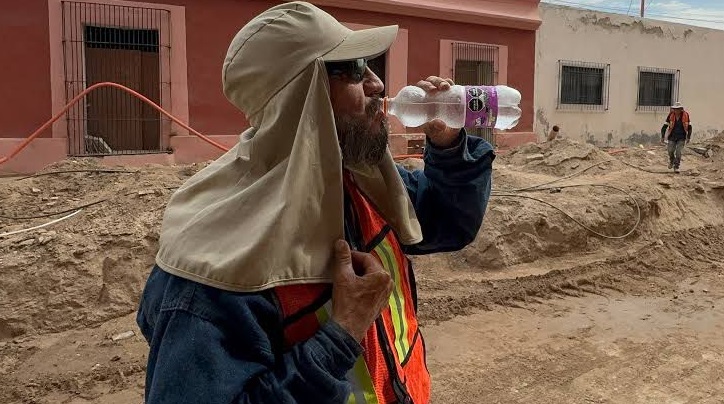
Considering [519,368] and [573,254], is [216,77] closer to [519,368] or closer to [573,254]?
[573,254]

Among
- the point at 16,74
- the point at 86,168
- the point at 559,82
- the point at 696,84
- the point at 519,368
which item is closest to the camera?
the point at 519,368

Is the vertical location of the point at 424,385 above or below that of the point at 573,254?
above

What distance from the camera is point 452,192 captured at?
204 centimetres

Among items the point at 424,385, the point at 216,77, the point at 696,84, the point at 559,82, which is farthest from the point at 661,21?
the point at 424,385

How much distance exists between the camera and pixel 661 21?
19.5 meters

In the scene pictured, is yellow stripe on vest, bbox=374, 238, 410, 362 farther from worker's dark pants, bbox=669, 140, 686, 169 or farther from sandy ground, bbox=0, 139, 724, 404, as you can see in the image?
worker's dark pants, bbox=669, 140, 686, 169

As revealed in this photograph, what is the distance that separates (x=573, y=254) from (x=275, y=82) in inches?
272

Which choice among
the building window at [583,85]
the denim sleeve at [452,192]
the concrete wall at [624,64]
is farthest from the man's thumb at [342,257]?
the building window at [583,85]

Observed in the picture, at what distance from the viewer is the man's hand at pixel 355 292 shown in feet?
4.75

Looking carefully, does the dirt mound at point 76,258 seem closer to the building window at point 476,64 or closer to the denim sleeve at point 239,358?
the denim sleeve at point 239,358

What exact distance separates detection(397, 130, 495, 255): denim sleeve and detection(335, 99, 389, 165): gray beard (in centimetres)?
32

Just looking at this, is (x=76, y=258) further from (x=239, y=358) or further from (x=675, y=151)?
(x=675, y=151)

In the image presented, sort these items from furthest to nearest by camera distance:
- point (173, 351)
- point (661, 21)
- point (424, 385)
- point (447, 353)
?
point (661, 21) < point (447, 353) < point (424, 385) < point (173, 351)

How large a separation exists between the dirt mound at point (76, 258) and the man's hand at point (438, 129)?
13.3ft
